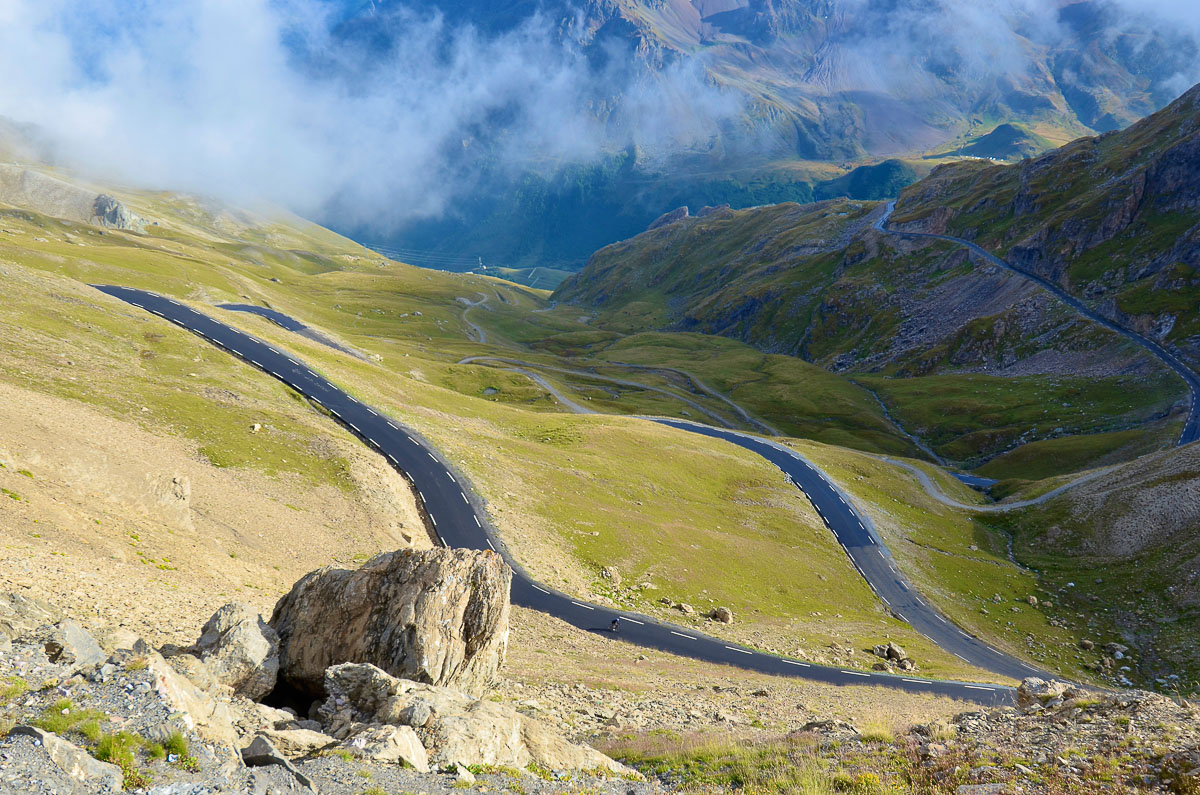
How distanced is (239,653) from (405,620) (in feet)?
18.5

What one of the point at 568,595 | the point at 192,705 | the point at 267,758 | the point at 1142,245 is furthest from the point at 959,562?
the point at 1142,245

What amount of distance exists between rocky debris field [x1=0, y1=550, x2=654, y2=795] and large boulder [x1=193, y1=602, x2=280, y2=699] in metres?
0.05

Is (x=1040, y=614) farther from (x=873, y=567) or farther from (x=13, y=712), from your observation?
(x=13, y=712)

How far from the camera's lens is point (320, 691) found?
23172 mm

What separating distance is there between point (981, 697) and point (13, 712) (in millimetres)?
51535

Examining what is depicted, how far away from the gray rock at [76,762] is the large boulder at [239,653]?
9031 millimetres

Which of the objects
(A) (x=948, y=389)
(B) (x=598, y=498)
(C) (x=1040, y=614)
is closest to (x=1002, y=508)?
(C) (x=1040, y=614)

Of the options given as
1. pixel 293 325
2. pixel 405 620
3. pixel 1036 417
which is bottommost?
pixel 405 620

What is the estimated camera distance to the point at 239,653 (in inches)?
853

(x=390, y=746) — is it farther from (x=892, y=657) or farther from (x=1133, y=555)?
(x=1133, y=555)

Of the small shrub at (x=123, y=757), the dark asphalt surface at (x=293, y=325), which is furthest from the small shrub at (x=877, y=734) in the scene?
the dark asphalt surface at (x=293, y=325)

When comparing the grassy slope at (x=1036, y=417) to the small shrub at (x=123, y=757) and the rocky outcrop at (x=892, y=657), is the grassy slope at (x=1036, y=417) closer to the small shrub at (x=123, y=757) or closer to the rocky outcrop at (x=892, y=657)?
the rocky outcrop at (x=892, y=657)

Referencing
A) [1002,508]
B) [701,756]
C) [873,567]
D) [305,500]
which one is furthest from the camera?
[1002,508]

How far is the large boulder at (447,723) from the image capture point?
18109 millimetres
